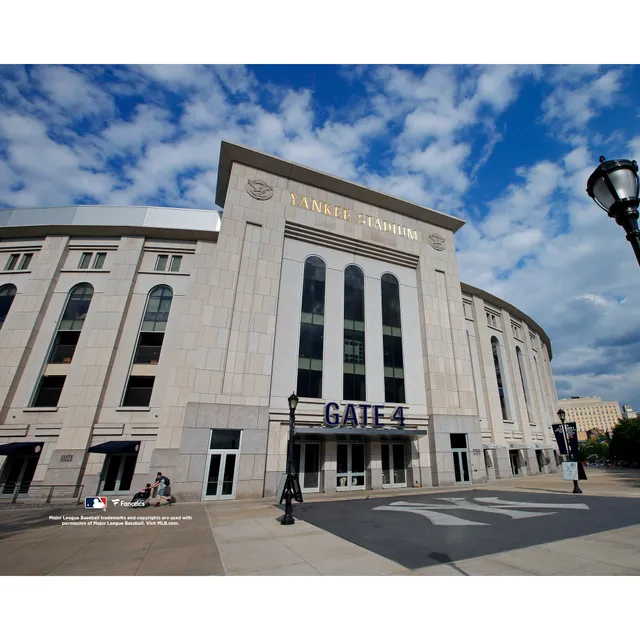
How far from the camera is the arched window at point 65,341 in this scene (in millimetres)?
21250

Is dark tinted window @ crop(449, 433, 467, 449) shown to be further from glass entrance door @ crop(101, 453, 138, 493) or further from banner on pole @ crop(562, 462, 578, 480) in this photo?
glass entrance door @ crop(101, 453, 138, 493)

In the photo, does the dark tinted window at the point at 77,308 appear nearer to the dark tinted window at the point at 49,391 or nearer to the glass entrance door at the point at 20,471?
the dark tinted window at the point at 49,391

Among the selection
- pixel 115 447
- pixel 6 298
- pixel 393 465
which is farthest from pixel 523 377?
pixel 6 298

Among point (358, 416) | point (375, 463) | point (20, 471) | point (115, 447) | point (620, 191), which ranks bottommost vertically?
point (20, 471)

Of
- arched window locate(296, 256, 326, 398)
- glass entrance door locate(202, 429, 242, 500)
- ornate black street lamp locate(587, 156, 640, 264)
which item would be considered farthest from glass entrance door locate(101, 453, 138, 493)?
ornate black street lamp locate(587, 156, 640, 264)

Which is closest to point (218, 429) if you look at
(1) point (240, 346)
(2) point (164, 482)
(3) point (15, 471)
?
(2) point (164, 482)

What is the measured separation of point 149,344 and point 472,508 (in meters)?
21.7

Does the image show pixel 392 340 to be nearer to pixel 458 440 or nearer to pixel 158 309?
pixel 458 440

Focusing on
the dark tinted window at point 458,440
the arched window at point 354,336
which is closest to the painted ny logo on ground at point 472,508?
the arched window at point 354,336

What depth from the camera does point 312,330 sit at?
2264cm

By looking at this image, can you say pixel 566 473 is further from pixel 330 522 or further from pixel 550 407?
pixel 550 407

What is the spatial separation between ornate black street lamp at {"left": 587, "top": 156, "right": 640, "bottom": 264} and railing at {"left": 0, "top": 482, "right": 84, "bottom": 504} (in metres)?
23.8

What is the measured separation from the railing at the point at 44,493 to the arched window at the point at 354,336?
16.7m

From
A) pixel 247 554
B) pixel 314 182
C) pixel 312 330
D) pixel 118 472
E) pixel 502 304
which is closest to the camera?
pixel 247 554
